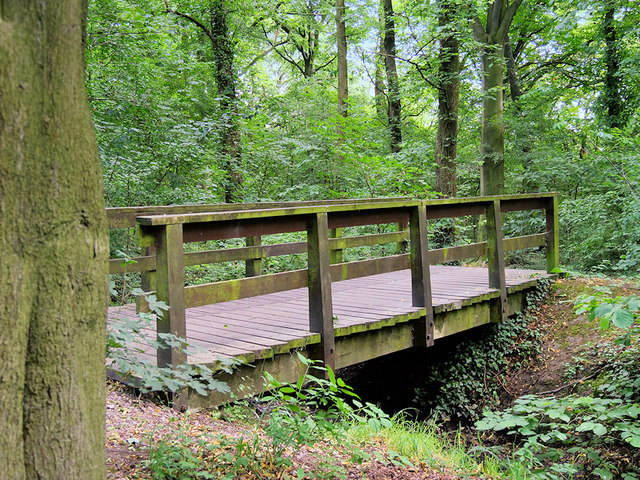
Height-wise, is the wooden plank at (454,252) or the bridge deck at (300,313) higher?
the wooden plank at (454,252)

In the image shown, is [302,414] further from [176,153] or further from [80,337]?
[176,153]

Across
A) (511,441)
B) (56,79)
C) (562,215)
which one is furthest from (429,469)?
(562,215)

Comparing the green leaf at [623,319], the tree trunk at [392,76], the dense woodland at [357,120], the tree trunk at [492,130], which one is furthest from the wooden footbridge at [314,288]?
the tree trunk at [392,76]

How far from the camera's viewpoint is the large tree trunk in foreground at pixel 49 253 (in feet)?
5.10

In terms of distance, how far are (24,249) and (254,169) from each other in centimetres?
1221

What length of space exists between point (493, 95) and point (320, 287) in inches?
387

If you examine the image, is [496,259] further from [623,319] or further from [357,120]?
[357,120]

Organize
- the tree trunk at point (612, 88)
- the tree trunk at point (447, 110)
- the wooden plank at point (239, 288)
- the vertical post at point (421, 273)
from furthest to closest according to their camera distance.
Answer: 1. the tree trunk at point (612, 88)
2. the tree trunk at point (447, 110)
3. the vertical post at point (421, 273)
4. the wooden plank at point (239, 288)

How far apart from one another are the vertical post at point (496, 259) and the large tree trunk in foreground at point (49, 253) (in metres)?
5.51

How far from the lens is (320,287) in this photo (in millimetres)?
4336

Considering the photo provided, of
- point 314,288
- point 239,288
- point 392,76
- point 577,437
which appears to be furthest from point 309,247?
point 392,76

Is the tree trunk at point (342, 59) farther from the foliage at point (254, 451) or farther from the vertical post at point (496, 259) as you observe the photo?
the foliage at point (254, 451)

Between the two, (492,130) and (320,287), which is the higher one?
(492,130)

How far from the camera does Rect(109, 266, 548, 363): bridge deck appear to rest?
4.08m
